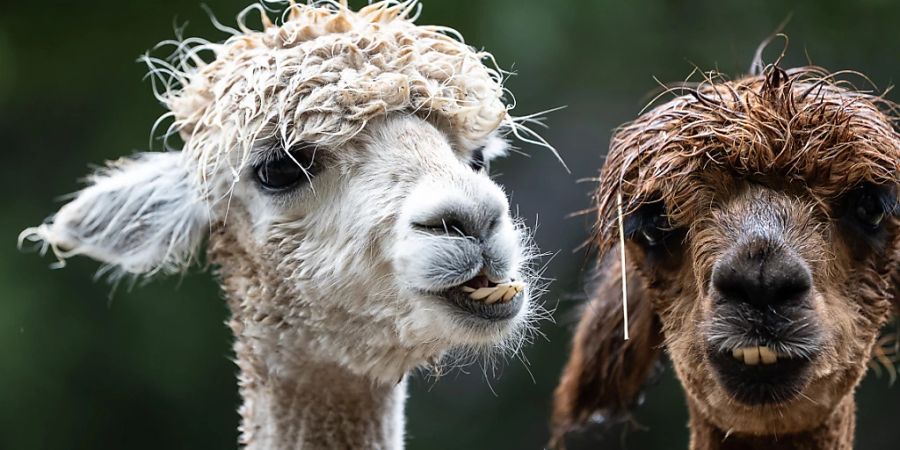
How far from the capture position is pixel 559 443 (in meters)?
4.00

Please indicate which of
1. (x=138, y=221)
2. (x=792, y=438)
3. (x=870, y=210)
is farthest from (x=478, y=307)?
(x=138, y=221)

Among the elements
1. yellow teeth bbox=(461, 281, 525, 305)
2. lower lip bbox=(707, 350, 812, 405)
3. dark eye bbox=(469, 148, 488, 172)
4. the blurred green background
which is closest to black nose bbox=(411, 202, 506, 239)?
yellow teeth bbox=(461, 281, 525, 305)

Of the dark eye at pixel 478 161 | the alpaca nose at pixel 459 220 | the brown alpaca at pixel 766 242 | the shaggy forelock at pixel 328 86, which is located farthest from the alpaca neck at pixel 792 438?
the shaggy forelock at pixel 328 86

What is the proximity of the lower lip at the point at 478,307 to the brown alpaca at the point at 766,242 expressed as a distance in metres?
0.49

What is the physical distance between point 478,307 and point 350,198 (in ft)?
1.70

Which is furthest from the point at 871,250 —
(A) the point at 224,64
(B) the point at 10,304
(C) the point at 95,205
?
(B) the point at 10,304

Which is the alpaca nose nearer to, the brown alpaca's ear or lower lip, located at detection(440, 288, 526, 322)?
lower lip, located at detection(440, 288, 526, 322)

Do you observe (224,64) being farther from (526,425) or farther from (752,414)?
(526,425)

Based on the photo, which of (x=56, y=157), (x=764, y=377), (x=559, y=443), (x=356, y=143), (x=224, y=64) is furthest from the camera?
(x=56, y=157)

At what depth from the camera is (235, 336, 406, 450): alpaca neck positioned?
Result: 3.41 metres

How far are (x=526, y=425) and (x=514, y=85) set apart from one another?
2.36 m

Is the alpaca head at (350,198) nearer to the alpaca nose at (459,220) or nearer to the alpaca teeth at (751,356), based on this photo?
the alpaca nose at (459,220)

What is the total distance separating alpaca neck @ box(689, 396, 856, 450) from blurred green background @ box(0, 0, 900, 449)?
11.0 feet

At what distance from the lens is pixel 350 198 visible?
3.19 metres
